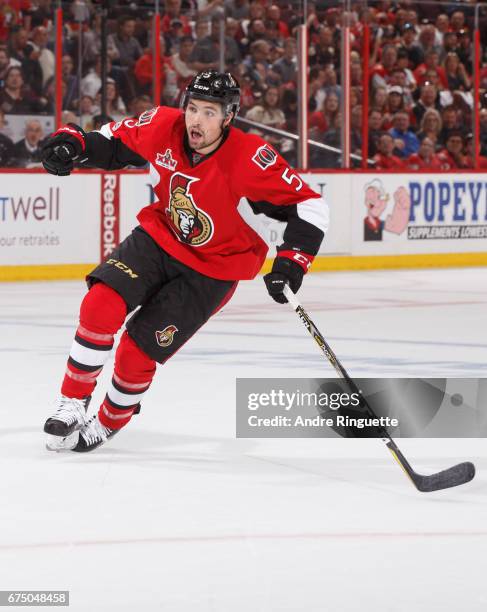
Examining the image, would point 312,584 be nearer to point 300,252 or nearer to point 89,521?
point 89,521

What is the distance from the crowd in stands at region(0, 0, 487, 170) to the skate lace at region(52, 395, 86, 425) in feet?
19.6

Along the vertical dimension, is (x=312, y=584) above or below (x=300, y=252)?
below

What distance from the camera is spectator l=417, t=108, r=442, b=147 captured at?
1188 centimetres

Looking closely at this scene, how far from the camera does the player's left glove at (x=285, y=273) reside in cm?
374

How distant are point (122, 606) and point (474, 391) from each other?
2502mm

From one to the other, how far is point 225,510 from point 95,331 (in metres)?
0.85

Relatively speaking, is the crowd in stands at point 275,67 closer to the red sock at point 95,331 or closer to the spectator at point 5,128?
the spectator at point 5,128

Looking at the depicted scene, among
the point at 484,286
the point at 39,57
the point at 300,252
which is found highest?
the point at 39,57

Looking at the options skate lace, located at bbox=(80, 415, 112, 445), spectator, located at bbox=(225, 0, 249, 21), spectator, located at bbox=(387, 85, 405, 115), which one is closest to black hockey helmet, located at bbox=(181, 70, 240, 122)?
skate lace, located at bbox=(80, 415, 112, 445)

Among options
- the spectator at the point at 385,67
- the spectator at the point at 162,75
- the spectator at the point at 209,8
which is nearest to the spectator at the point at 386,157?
the spectator at the point at 385,67

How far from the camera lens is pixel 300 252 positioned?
3.85m

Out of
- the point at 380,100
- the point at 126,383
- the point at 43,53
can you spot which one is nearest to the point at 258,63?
the point at 380,100

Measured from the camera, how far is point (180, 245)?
13.1 ft

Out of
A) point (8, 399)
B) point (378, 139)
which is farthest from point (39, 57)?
point (8, 399)
